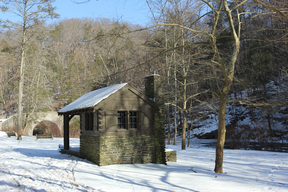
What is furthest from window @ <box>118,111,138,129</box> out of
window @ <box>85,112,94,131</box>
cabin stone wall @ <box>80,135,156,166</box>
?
window @ <box>85,112,94,131</box>

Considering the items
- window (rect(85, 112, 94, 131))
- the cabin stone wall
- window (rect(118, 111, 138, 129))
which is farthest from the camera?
window (rect(85, 112, 94, 131))

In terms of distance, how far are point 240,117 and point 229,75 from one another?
79.4 feet

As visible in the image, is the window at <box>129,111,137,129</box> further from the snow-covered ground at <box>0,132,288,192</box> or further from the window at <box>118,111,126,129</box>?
the snow-covered ground at <box>0,132,288,192</box>

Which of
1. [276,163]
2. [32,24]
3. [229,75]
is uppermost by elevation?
[32,24]

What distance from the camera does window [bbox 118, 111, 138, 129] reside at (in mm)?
11602

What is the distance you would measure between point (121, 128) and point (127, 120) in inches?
18.0

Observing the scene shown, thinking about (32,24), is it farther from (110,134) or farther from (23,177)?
(23,177)

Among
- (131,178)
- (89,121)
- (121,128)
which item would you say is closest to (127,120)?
(121,128)

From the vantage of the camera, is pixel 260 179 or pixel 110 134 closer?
pixel 260 179

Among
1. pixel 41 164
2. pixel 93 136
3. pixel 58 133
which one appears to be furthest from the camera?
pixel 58 133

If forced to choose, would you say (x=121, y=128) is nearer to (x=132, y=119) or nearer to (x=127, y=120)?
(x=127, y=120)

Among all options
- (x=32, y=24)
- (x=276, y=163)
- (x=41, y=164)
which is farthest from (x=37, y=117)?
(x=276, y=163)

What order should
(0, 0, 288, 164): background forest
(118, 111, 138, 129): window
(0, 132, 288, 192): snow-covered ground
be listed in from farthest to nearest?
(0, 0, 288, 164): background forest
(118, 111, 138, 129): window
(0, 132, 288, 192): snow-covered ground

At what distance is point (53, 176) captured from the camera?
8.52 meters
